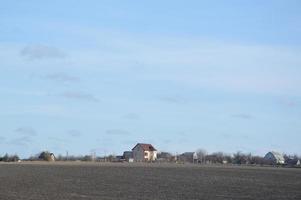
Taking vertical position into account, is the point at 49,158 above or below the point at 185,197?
above

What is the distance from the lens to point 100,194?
Result: 122ft

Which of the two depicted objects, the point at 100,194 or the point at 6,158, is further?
the point at 6,158

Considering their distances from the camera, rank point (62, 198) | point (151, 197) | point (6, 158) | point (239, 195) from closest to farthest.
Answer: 1. point (62, 198)
2. point (151, 197)
3. point (239, 195)
4. point (6, 158)

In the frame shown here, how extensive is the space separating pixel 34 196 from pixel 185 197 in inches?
354

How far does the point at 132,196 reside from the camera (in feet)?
118

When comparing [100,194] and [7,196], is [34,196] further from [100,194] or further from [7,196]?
[100,194]

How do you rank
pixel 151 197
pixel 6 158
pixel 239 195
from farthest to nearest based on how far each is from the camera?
pixel 6 158 < pixel 239 195 < pixel 151 197

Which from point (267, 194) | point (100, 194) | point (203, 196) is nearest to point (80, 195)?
point (100, 194)

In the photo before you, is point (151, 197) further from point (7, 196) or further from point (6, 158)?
point (6, 158)

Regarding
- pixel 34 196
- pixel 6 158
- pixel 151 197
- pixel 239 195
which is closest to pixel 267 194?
pixel 239 195

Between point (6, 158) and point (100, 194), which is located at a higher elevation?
point (6, 158)

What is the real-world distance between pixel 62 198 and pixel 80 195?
314 cm

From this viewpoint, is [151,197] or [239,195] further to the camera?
[239,195]

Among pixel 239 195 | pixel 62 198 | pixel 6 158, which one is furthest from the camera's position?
pixel 6 158
